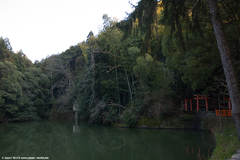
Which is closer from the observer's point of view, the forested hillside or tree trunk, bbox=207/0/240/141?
tree trunk, bbox=207/0/240/141

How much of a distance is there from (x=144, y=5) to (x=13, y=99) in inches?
700

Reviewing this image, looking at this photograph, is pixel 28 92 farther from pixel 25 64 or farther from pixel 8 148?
pixel 8 148

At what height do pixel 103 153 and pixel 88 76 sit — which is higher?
pixel 88 76

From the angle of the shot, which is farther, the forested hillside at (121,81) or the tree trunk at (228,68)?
the forested hillside at (121,81)

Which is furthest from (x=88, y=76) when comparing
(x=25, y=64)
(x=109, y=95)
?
(x=25, y=64)

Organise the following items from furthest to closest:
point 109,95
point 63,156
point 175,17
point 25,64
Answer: point 25,64 < point 109,95 < point 63,156 < point 175,17

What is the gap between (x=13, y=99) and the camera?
59.1 feet

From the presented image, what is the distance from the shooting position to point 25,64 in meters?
25.3

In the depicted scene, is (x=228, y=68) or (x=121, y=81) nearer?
(x=228, y=68)

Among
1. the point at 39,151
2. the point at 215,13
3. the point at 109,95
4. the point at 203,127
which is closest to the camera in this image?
the point at 215,13

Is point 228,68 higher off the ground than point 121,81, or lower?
lower

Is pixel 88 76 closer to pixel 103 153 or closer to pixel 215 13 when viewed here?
pixel 103 153

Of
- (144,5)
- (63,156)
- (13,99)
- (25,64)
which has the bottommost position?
(63,156)

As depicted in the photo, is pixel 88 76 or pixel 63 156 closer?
pixel 63 156
